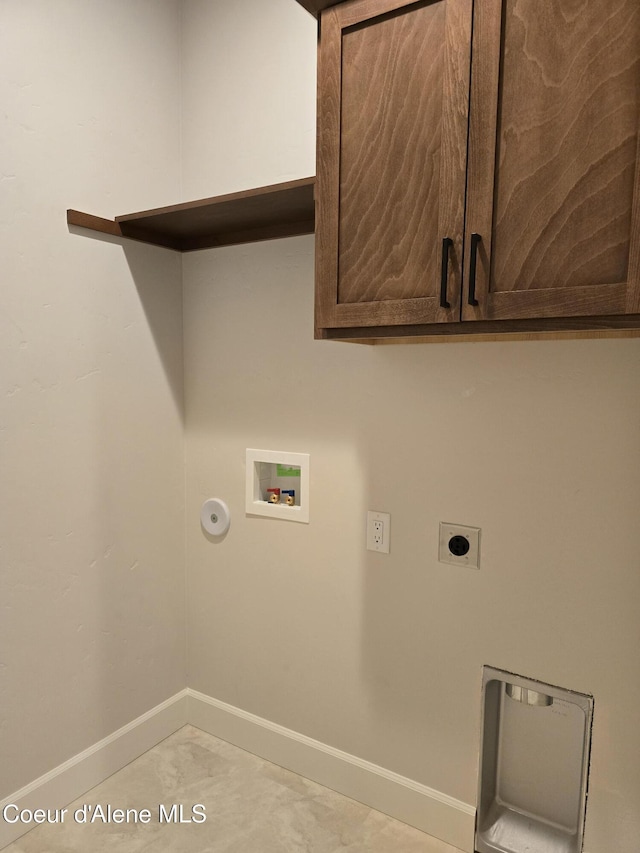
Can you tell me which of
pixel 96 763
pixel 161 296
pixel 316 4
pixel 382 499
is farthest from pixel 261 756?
pixel 316 4

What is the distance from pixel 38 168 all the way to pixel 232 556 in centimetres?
136

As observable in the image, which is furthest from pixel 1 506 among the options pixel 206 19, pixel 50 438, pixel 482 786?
pixel 206 19

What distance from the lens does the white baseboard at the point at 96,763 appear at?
166 centimetres

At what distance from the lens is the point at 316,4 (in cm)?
126

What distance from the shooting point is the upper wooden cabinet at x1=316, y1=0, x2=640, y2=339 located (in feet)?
3.23

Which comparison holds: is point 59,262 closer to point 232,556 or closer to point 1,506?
point 1,506

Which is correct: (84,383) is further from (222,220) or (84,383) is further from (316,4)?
(316,4)

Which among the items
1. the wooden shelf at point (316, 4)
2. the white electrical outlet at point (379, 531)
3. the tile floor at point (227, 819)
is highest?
the wooden shelf at point (316, 4)

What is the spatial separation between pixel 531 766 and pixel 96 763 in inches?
53.1

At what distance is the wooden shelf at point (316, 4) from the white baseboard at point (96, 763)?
86.0 inches

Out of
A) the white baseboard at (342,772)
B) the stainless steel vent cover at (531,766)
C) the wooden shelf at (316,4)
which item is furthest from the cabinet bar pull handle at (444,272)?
the white baseboard at (342,772)

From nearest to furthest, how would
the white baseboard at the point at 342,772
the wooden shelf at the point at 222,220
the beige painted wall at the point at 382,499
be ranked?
1. the beige painted wall at the point at 382,499
2. the wooden shelf at the point at 222,220
3. the white baseboard at the point at 342,772

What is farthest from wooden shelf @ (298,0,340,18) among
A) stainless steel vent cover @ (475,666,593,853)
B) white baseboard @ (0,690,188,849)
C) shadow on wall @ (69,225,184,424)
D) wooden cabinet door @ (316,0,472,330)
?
white baseboard @ (0,690,188,849)

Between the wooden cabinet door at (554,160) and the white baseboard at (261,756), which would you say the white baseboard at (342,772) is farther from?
the wooden cabinet door at (554,160)
